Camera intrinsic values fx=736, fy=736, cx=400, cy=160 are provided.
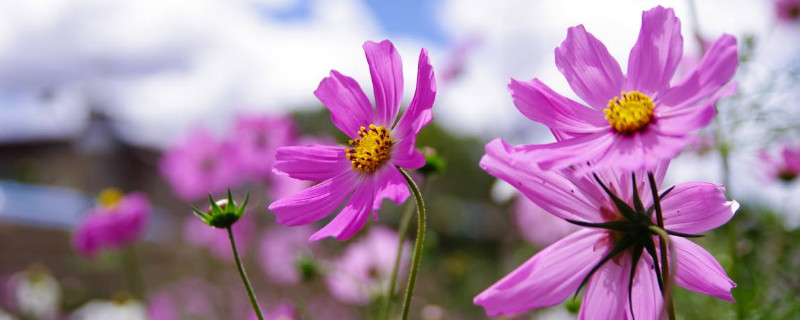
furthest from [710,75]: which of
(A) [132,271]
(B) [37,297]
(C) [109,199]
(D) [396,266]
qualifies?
(B) [37,297]

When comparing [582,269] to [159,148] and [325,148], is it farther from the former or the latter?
[159,148]

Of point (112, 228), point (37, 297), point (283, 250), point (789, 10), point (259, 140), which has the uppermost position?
point (789, 10)

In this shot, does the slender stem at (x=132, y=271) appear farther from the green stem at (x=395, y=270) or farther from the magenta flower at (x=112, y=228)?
the green stem at (x=395, y=270)

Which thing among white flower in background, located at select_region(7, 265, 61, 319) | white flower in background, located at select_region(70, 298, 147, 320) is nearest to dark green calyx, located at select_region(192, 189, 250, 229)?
white flower in background, located at select_region(70, 298, 147, 320)

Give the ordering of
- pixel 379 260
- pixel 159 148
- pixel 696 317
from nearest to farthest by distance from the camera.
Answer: pixel 696 317 → pixel 379 260 → pixel 159 148

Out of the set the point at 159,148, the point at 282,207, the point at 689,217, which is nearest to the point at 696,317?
the point at 689,217

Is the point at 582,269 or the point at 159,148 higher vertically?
the point at 582,269

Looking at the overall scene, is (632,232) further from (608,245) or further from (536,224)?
(536,224)
